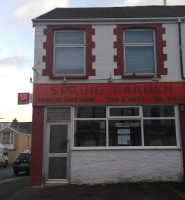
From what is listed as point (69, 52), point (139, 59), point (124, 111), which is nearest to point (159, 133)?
point (124, 111)

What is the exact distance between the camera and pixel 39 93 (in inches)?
461

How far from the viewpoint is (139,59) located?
1223 centimetres

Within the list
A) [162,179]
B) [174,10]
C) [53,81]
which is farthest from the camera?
[174,10]

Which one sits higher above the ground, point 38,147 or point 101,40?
point 101,40

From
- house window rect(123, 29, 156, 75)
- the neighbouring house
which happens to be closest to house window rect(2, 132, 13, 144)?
the neighbouring house

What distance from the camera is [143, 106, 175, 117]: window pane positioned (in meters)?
11.7

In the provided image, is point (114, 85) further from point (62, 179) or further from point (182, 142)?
point (62, 179)

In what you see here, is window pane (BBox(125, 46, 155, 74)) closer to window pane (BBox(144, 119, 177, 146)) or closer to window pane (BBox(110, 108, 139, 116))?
window pane (BBox(110, 108, 139, 116))

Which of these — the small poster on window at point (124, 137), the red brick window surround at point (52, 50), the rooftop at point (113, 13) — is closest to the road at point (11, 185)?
the small poster on window at point (124, 137)

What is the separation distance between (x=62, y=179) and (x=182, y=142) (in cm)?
466

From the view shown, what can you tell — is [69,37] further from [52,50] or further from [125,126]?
[125,126]

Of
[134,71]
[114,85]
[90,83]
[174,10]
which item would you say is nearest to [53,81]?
[90,83]

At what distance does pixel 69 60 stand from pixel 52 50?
2.55 feet

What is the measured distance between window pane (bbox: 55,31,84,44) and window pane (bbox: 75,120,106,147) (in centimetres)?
329
